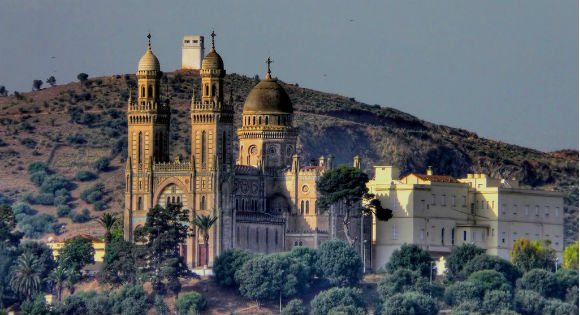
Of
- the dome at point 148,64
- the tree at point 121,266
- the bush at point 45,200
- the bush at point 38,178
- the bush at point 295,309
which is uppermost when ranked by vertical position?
the dome at point 148,64

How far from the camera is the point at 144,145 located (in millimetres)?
147500

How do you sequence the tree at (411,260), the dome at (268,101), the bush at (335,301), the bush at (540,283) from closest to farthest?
the bush at (335,301)
the bush at (540,283)
the tree at (411,260)
the dome at (268,101)

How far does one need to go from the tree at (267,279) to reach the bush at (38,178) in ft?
147

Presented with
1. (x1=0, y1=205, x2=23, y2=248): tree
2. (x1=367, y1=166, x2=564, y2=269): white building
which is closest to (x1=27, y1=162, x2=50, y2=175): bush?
(x1=0, y1=205, x2=23, y2=248): tree

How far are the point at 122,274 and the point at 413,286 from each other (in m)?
18.0

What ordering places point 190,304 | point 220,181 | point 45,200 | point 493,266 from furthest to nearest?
1. point 45,200
2. point 220,181
3. point 493,266
4. point 190,304

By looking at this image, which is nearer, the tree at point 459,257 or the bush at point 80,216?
the tree at point 459,257

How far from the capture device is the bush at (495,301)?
13675 centimetres

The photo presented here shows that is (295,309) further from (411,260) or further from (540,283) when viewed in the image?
(540,283)

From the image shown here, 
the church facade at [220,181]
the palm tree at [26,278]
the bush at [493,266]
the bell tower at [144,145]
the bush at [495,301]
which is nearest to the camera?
the bush at [495,301]

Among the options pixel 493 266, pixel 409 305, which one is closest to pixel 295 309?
pixel 409 305

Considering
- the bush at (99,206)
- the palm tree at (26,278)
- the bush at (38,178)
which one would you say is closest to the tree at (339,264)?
the palm tree at (26,278)

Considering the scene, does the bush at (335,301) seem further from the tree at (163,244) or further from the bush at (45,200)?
the bush at (45,200)

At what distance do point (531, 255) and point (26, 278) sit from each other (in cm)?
3301
